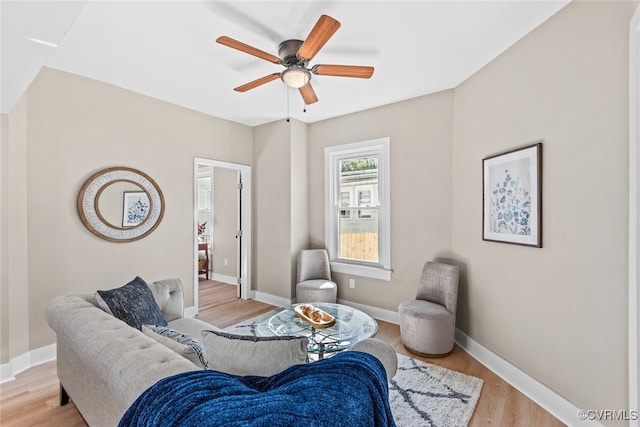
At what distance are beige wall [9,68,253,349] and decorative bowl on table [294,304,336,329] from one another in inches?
79.7

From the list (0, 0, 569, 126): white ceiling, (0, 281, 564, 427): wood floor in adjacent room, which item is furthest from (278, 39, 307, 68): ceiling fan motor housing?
(0, 281, 564, 427): wood floor in adjacent room

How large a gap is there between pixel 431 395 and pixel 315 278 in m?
2.14

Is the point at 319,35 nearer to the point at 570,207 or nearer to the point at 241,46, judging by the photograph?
the point at 241,46

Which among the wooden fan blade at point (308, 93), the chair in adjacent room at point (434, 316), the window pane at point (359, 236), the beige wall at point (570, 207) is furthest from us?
the window pane at point (359, 236)

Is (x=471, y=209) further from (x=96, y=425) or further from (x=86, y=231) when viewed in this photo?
(x=86, y=231)

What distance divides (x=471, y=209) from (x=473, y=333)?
4.03 feet

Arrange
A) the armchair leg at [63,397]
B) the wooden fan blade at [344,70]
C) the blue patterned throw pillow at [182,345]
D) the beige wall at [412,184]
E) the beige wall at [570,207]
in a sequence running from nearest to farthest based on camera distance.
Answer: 1. the blue patterned throw pillow at [182,345]
2. the beige wall at [570,207]
3. the armchair leg at [63,397]
4. the wooden fan blade at [344,70]
5. the beige wall at [412,184]

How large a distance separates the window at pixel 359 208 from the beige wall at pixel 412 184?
0.11 metres

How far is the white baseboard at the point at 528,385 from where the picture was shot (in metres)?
1.90

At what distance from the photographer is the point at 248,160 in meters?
4.60

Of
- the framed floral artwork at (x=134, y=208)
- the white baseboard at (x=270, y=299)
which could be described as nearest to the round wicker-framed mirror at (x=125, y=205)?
the framed floral artwork at (x=134, y=208)

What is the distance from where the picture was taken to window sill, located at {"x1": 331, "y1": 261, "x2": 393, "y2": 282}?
12.3 ft

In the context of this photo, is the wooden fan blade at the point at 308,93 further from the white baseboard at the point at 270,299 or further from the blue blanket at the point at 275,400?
the white baseboard at the point at 270,299

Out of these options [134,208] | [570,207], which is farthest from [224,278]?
[570,207]
